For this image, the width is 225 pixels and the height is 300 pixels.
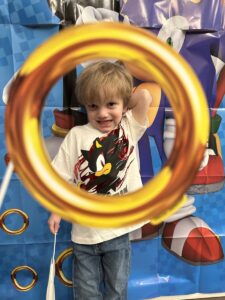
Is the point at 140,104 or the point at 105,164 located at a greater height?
the point at 140,104

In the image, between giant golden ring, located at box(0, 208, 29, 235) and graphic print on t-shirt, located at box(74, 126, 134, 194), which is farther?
giant golden ring, located at box(0, 208, 29, 235)

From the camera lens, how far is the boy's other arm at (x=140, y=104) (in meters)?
0.89

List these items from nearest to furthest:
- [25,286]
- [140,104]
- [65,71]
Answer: [65,71]
[140,104]
[25,286]

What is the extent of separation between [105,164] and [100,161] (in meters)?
0.01

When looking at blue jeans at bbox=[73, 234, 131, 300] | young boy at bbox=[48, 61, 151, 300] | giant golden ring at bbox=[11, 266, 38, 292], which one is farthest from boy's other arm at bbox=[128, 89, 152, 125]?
giant golden ring at bbox=[11, 266, 38, 292]

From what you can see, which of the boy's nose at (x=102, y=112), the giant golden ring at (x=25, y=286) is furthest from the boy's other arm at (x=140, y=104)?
the giant golden ring at (x=25, y=286)

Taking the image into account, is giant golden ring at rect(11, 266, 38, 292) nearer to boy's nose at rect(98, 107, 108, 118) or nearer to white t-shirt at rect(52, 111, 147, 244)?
white t-shirt at rect(52, 111, 147, 244)

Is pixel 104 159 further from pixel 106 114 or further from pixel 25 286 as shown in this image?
pixel 25 286

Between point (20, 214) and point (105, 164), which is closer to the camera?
point (105, 164)

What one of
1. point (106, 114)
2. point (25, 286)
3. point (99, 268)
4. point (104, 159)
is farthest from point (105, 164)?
point (25, 286)

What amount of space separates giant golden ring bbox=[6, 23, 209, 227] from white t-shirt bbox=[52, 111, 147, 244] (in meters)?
0.48

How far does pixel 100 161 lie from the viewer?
83 cm

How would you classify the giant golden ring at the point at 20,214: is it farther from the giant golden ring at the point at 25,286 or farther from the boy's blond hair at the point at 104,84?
the boy's blond hair at the point at 104,84

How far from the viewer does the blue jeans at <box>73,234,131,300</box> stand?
898 millimetres
